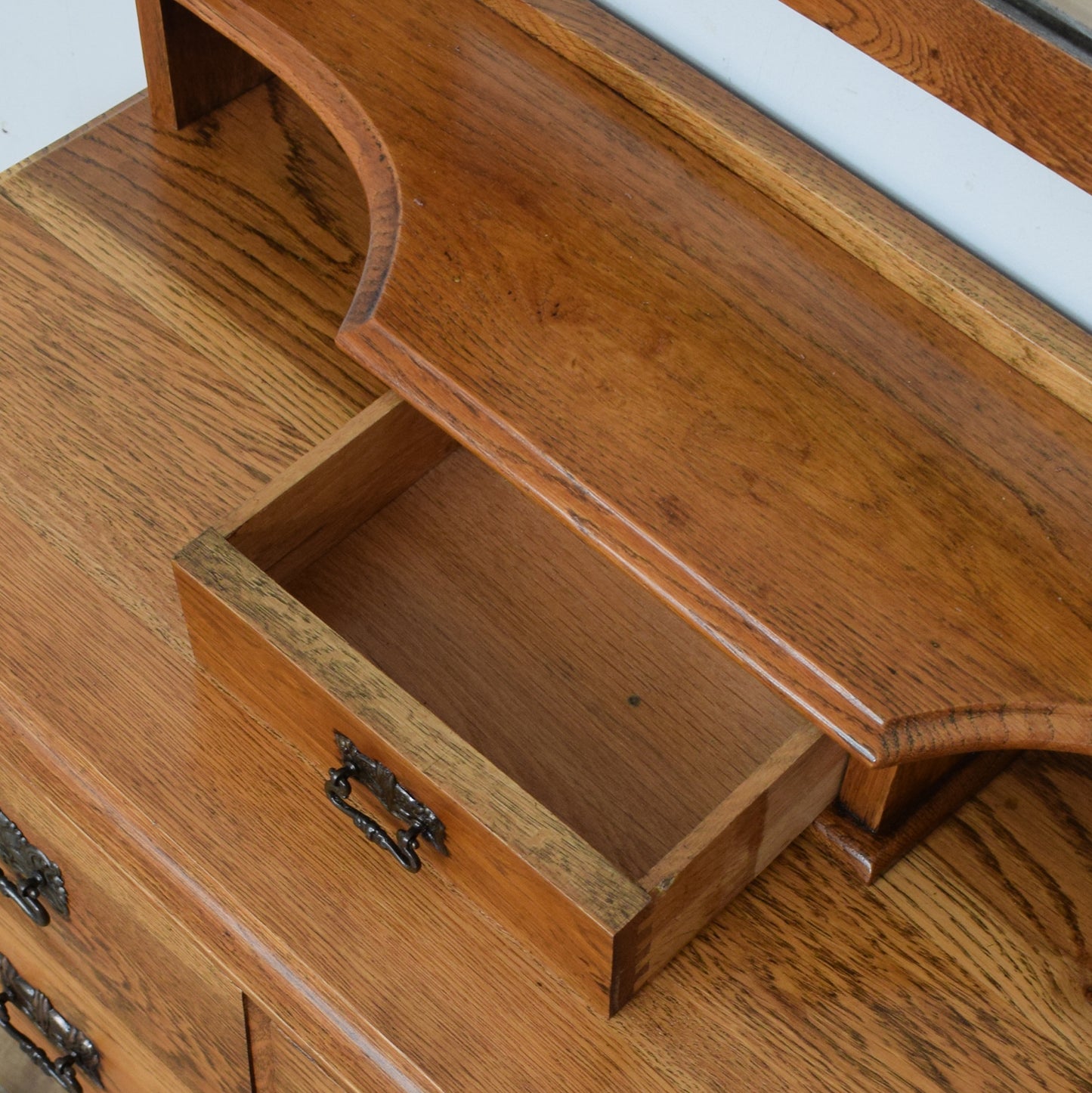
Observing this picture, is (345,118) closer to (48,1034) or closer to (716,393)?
(716,393)

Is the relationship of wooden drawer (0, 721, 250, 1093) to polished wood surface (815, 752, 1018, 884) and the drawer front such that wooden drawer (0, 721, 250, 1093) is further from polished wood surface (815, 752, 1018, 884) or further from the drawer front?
polished wood surface (815, 752, 1018, 884)

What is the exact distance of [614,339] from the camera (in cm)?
79

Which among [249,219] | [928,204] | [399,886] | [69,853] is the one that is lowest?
Answer: [69,853]

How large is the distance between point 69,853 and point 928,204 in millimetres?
612

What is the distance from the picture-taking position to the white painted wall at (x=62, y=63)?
4.73 feet

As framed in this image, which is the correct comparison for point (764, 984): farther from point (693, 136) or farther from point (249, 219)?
point (249, 219)

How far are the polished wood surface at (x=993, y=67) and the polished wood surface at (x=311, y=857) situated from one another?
336mm

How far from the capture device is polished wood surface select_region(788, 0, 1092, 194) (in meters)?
0.68

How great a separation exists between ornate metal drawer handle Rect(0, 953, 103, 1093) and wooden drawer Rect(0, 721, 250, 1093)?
0.01m

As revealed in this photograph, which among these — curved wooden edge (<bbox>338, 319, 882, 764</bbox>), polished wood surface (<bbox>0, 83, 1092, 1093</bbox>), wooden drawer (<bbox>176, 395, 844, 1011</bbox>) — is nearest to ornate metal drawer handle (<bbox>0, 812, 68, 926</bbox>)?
polished wood surface (<bbox>0, 83, 1092, 1093</bbox>)

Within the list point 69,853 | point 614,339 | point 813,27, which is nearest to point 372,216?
point 614,339

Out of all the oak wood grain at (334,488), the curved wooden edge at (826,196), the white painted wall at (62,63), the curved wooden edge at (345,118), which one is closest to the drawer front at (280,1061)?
the oak wood grain at (334,488)

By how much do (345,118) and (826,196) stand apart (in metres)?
0.26

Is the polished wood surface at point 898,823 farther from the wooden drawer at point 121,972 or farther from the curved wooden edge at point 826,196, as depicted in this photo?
the wooden drawer at point 121,972
